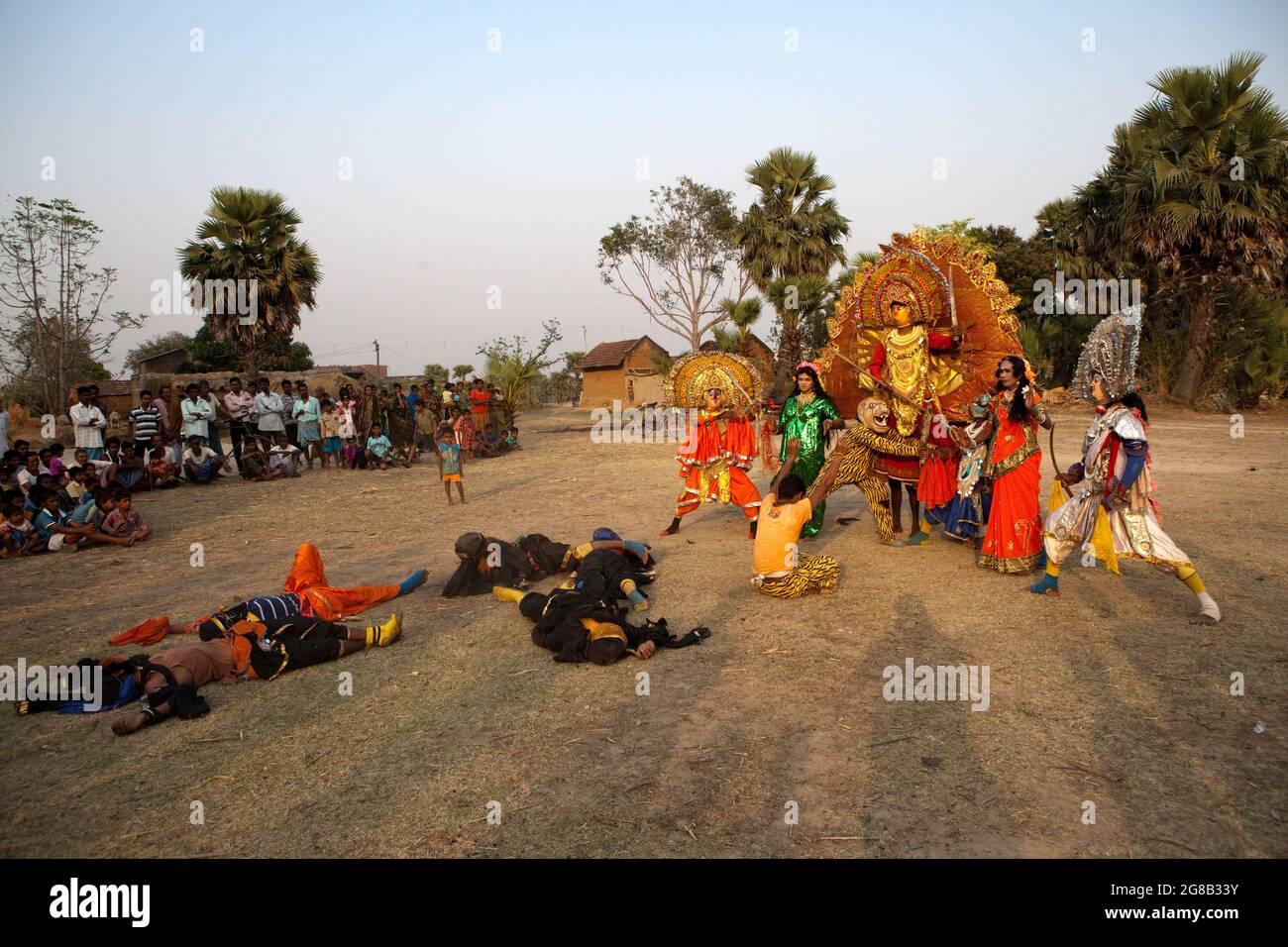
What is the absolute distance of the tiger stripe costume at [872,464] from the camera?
781 cm

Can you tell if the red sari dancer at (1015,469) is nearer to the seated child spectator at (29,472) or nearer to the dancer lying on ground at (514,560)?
the dancer lying on ground at (514,560)

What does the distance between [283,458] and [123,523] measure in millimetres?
6008

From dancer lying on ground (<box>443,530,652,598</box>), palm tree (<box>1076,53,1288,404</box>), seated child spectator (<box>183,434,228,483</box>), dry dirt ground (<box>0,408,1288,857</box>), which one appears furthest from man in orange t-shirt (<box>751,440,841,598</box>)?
palm tree (<box>1076,53,1288,404</box>)

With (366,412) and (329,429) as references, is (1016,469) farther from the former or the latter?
(366,412)

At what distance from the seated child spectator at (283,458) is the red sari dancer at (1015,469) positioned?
13683mm

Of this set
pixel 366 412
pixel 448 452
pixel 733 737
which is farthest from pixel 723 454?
pixel 366 412

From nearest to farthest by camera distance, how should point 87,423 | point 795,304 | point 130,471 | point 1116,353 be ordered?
point 1116,353, point 87,423, point 130,471, point 795,304

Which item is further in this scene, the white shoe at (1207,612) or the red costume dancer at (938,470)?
the red costume dancer at (938,470)

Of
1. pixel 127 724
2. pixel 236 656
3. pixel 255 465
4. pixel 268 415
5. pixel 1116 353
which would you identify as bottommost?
pixel 127 724

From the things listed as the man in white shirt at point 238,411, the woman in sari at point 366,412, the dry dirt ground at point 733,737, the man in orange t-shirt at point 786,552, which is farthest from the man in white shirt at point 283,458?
the man in orange t-shirt at point 786,552

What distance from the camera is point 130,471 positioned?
13.2m

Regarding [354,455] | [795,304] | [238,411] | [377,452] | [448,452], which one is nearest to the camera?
[448,452]

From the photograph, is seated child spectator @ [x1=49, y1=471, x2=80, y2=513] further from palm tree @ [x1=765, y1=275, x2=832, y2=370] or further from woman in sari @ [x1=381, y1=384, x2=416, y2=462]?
palm tree @ [x1=765, y1=275, x2=832, y2=370]

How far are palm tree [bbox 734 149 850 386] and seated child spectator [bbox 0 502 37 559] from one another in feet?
77.3
